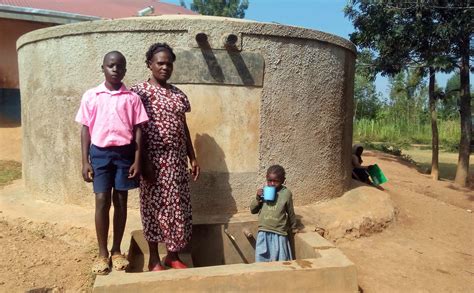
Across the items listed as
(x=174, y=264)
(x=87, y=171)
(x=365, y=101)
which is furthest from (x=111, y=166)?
(x=365, y=101)

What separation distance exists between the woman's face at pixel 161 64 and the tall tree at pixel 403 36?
23.3 ft

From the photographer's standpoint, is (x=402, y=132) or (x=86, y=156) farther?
(x=402, y=132)

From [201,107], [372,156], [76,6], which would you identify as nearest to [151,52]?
[201,107]

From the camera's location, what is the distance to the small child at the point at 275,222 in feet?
12.4

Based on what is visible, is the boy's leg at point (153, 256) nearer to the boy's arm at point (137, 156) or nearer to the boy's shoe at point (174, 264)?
the boy's shoe at point (174, 264)

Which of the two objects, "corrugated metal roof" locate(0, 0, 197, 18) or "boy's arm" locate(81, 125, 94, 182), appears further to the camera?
"corrugated metal roof" locate(0, 0, 197, 18)

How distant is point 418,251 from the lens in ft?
13.9

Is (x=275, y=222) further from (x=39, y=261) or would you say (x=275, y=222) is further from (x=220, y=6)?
(x=220, y=6)

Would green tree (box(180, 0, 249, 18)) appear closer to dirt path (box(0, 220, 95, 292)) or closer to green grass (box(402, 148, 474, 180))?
green grass (box(402, 148, 474, 180))

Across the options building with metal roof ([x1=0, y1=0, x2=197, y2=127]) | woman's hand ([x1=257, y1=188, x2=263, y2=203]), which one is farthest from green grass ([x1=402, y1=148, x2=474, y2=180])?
woman's hand ([x1=257, y1=188, x2=263, y2=203])

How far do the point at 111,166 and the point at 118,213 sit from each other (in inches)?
13.9

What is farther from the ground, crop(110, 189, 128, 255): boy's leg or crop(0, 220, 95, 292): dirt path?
crop(110, 189, 128, 255): boy's leg

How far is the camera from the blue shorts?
2.96 metres

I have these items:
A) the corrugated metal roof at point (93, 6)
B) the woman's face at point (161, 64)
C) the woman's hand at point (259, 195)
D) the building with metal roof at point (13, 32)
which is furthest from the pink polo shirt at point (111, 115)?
the corrugated metal roof at point (93, 6)
